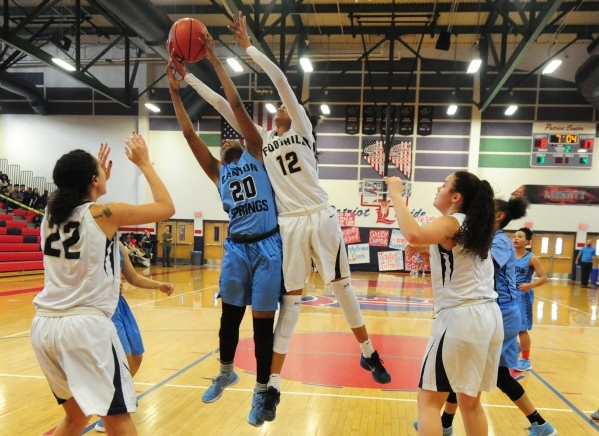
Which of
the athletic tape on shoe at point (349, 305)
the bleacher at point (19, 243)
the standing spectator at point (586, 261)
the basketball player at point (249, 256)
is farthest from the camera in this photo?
the standing spectator at point (586, 261)

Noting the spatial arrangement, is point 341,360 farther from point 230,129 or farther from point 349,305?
point 230,129

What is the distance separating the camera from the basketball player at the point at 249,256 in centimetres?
308

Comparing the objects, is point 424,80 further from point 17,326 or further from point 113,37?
point 17,326

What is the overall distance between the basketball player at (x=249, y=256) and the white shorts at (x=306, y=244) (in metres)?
0.06

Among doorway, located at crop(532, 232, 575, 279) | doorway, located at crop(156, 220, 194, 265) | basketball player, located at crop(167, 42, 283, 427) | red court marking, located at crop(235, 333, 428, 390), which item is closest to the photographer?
basketball player, located at crop(167, 42, 283, 427)

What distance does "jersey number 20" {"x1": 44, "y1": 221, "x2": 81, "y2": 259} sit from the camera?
90.7 inches

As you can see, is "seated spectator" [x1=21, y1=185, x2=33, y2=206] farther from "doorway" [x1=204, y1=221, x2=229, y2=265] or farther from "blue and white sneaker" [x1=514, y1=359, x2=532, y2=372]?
"blue and white sneaker" [x1=514, y1=359, x2=532, y2=372]

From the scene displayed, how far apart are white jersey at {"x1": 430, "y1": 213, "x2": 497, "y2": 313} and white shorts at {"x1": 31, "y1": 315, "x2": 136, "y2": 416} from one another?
70.6 inches

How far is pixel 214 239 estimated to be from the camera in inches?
816

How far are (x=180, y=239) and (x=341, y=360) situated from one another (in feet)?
52.4

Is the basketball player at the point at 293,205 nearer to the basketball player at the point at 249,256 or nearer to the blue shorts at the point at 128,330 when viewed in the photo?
the basketball player at the point at 249,256

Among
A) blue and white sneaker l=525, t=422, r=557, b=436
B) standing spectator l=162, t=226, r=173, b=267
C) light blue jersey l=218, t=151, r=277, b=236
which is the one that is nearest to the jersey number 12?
light blue jersey l=218, t=151, r=277, b=236

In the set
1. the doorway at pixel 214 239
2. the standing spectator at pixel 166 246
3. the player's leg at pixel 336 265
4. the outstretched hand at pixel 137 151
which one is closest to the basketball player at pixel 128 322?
the outstretched hand at pixel 137 151

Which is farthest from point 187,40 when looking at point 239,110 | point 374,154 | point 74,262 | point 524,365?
point 374,154
